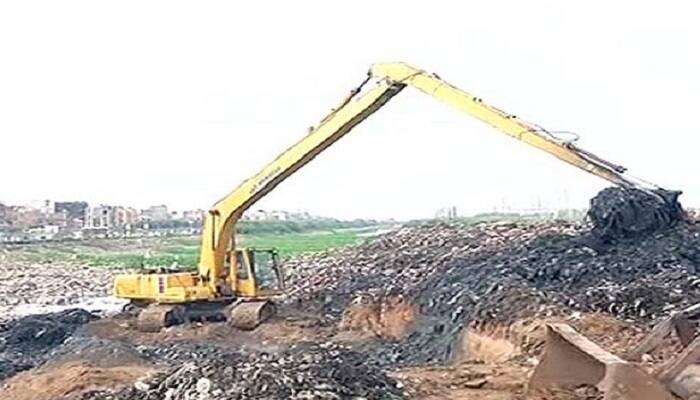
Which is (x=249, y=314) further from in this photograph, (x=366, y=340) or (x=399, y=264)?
(x=399, y=264)

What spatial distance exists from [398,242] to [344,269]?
3.98m

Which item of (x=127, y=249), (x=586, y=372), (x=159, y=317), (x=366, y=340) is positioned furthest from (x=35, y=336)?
(x=127, y=249)

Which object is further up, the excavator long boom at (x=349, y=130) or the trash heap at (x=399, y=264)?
the excavator long boom at (x=349, y=130)

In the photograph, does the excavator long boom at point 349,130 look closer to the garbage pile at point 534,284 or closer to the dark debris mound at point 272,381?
the garbage pile at point 534,284

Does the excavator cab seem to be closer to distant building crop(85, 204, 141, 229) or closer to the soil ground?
the soil ground

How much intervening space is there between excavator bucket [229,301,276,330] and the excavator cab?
36 centimetres

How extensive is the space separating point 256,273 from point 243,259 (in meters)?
0.44

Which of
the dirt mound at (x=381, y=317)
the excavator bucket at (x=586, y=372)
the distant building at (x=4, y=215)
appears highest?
the distant building at (x=4, y=215)

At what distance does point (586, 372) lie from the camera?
25.3ft

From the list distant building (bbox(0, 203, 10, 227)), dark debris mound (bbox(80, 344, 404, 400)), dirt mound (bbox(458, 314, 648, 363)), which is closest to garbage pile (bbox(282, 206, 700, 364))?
dirt mound (bbox(458, 314, 648, 363))

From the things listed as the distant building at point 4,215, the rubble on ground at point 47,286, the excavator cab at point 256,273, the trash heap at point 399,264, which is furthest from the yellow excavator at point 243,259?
the distant building at point 4,215

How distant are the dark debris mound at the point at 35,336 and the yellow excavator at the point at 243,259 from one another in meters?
1.34

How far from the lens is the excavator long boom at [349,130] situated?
15.5 m

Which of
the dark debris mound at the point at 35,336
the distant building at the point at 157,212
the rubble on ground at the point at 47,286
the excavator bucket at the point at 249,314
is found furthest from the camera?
the distant building at the point at 157,212
